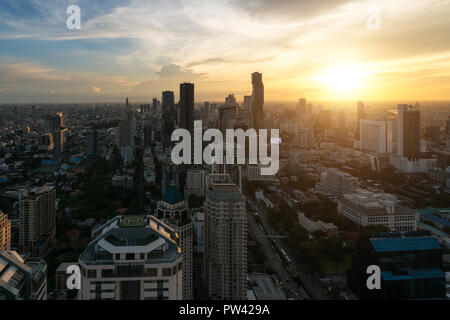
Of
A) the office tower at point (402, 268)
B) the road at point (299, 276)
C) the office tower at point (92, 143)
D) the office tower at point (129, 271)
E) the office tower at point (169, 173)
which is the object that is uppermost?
the office tower at point (92, 143)

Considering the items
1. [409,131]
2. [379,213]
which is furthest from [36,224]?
[409,131]

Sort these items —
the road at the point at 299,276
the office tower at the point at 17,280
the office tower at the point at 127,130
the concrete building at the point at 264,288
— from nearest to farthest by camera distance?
the office tower at the point at 17,280 < the concrete building at the point at 264,288 < the road at the point at 299,276 < the office tower at the point at 127,130

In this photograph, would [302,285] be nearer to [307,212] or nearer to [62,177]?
[307,212]

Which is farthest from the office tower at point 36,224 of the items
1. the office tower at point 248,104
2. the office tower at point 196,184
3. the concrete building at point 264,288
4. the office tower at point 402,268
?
the office tower at point 248,104

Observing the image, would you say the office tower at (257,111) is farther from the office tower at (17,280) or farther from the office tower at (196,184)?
the office tower at (17,280)

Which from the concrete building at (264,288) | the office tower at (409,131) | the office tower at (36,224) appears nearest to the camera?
the concrete building at (264,288)

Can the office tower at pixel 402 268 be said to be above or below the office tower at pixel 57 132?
below
